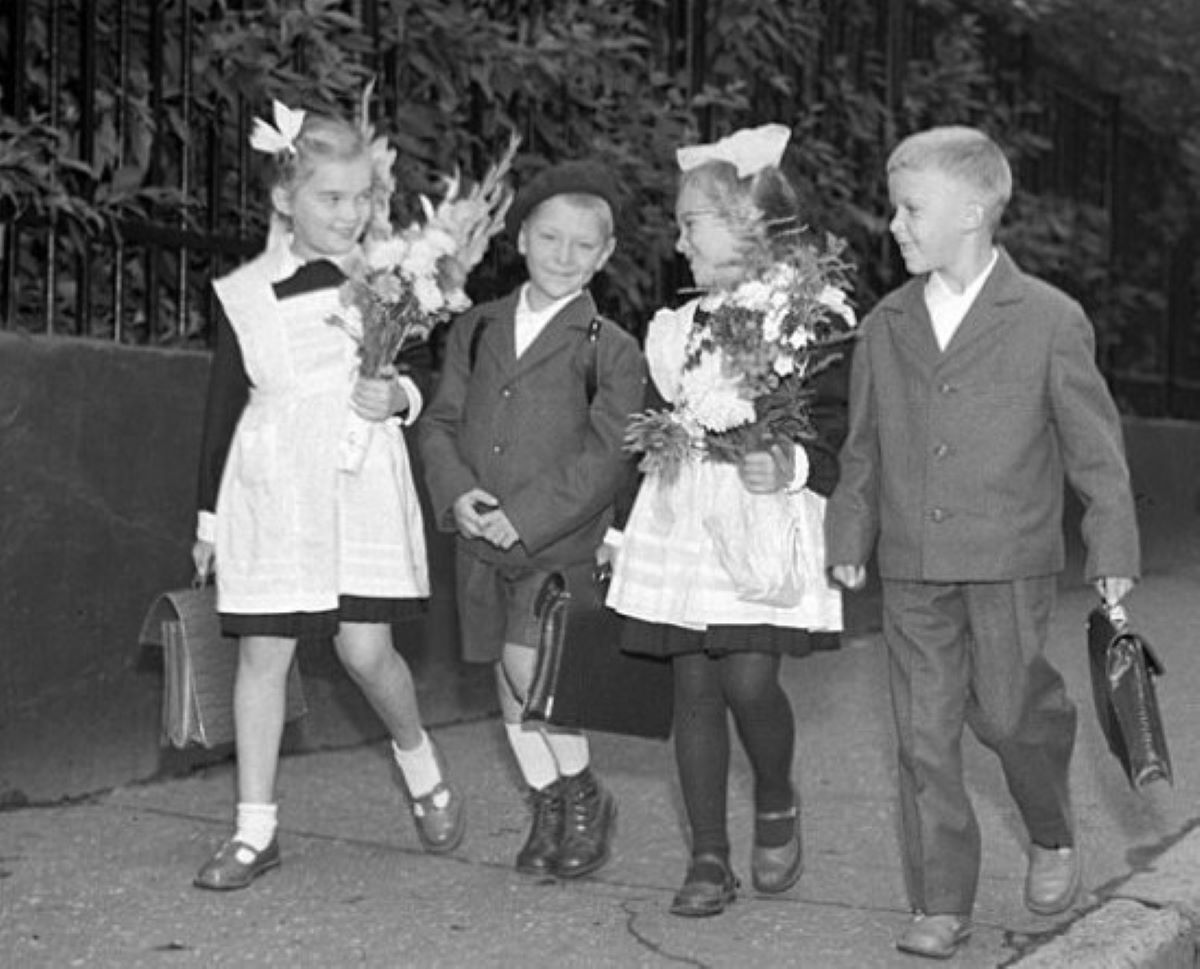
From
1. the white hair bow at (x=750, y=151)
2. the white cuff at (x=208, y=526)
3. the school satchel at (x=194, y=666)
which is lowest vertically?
the school satchel at (x=194, y=666)

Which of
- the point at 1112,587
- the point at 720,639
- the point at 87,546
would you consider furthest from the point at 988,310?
the point at 87,546

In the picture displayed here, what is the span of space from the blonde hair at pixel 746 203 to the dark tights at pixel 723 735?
2.84ft

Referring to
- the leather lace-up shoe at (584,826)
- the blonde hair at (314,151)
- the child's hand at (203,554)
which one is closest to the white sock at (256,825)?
the child's hand at (203,554)

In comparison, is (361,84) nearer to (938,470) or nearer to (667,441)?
(667,441)

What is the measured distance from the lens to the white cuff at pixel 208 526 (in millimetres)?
5285

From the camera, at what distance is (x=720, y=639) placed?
493 centimetres

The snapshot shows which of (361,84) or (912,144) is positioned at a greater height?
(361,84)

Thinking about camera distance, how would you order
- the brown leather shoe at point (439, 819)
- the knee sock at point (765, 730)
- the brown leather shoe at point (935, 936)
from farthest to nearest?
the brown leather shoe at point (439, 819), the knee sock at point (765, 730), the brown leather shoe at point (935, 936)

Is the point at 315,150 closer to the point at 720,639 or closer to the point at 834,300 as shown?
the point at 834,300

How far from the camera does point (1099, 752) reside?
6.86m

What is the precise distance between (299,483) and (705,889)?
125 centimetres

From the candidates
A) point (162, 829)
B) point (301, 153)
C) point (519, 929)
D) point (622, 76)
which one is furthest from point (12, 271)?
point (622, 76)

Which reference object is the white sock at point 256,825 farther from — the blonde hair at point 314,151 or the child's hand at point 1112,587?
the child's hand at point 1112,587

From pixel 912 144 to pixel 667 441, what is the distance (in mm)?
790
